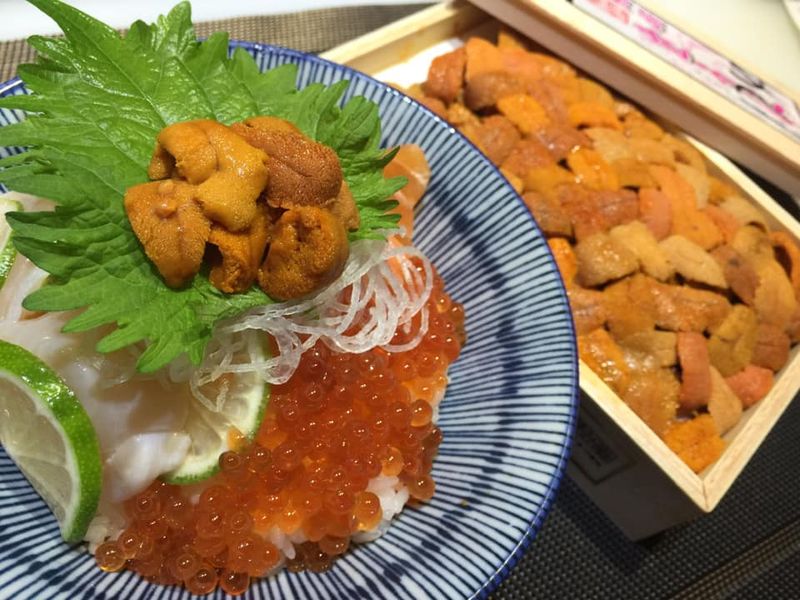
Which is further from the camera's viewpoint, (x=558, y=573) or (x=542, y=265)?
(x=558, y=573)

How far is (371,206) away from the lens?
1.71 m

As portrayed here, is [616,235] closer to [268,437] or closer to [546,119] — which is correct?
[546,119]

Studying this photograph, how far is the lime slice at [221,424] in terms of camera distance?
1.52 metres

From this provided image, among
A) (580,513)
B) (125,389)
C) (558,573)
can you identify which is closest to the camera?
(125,389)

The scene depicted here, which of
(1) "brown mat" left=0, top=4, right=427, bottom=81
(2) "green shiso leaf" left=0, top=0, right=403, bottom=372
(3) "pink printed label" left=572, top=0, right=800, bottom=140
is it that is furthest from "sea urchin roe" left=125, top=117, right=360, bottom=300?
(3) "pink printed label" left=572, top=0, right=800, bottom=140

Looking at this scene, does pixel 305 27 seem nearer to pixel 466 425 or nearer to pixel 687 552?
pixel 466 425

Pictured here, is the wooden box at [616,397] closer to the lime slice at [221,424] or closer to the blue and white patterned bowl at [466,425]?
the blue and white patterned bowl at [466,425]

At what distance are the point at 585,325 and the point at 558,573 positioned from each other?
852mm

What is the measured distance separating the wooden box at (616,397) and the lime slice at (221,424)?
3.44 ft

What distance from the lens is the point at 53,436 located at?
136cm

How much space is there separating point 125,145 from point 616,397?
158cm

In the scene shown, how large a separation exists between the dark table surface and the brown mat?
0.96 metres

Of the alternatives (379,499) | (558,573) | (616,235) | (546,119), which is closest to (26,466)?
(379,499)

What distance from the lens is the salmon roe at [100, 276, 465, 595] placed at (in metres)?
1.47
